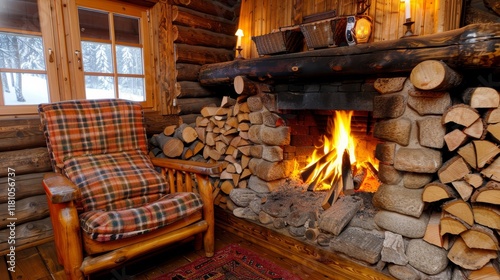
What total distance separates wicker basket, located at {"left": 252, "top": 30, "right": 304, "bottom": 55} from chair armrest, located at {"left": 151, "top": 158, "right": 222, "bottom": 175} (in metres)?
1.18

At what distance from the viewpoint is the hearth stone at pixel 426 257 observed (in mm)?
1566

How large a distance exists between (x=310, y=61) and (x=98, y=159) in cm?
160

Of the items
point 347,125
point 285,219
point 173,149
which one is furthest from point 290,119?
point 173,149

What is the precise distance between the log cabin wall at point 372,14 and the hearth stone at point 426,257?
56.8 inches

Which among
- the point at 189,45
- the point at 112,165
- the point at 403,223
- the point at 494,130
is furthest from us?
the point at 189,45

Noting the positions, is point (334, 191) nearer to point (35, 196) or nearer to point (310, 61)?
point (310, 61)

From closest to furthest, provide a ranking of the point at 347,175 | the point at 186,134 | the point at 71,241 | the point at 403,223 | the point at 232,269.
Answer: the point at 71,241, the point at 403,223, the point at 232,269, the point at 347,175, the point at 186,134

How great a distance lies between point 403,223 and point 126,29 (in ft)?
8.74

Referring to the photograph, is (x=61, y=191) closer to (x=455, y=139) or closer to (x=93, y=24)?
(x=93, y=24)

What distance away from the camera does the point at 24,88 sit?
2180mm

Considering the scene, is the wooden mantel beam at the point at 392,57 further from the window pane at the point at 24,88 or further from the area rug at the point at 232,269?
the window pane at the point at 24,88

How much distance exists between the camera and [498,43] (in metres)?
1.30

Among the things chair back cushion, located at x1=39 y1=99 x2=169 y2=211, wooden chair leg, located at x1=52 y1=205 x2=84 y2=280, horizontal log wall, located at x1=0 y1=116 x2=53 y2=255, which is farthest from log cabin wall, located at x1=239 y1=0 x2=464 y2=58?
wooden chair leg, located at x1=52 y1=205 x2=84 y2=280

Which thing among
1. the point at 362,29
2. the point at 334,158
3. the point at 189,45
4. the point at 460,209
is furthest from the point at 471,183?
the point at 189,45
